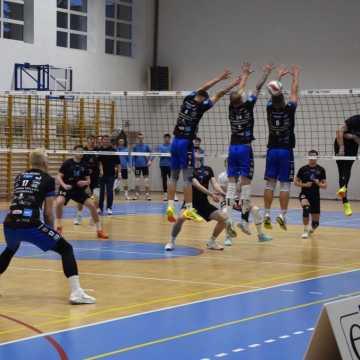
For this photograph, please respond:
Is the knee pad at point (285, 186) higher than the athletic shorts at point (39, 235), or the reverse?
the knee pad at point (285, 186)

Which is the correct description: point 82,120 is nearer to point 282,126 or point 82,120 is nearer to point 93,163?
point 93,163

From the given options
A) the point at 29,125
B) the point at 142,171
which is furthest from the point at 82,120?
the point at 142,171

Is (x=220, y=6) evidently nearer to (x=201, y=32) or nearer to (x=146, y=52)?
(x=201, y=32)

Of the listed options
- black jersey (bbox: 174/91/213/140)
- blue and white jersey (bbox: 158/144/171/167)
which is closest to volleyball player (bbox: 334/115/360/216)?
black jersey (bbox: 174/91/213/140)

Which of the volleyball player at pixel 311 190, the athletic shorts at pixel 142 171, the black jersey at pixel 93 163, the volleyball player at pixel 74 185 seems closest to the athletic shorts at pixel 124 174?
the athletic shorts at pixel 142 171

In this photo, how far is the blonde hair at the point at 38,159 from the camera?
9.52 metres

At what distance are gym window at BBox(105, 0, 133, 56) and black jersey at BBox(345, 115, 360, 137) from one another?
1794 centimetres

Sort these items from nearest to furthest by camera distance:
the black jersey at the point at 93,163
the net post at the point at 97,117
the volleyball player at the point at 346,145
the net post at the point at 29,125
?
the volleyball player at the point at 346,145, the black jersey at the point at 93,163, the net post at the point at 29,125, the net post at the point at 97,117

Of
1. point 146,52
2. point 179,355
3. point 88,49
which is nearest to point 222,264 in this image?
point 179,355

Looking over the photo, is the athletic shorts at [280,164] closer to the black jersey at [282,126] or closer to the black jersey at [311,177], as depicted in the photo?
the black jersey at [282,126]

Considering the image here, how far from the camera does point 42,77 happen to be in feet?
90.9

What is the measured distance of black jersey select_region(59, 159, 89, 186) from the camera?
16.6m

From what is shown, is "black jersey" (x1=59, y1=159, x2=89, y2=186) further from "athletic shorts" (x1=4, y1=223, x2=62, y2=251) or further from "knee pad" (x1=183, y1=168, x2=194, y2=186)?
"athletic shorts" (x1=4, y1=223, x2=62, y2=251)

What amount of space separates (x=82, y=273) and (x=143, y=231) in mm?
6023
